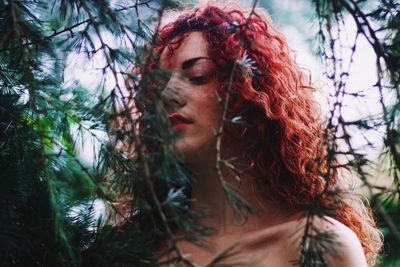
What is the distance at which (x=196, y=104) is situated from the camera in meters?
1.29

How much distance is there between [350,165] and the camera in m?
0.77

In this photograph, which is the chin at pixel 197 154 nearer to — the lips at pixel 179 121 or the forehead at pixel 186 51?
the lips at pixel 179 121

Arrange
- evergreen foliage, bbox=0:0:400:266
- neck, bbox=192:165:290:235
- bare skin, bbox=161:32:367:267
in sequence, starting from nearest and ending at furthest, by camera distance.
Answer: evergreen foliage, bbox=0:0:400:266 < bare skin, bbox=161:32:367:267 < neck, bbox=192:165:290:235

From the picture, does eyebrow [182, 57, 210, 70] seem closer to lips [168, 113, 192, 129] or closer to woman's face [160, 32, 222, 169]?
woman's face [160, 32, 222, 169]

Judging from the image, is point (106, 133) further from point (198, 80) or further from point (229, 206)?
point (229, 206)

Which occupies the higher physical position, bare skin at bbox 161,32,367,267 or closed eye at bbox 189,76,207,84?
closed eye at bbox 189,76,207,84

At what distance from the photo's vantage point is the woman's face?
1.28m

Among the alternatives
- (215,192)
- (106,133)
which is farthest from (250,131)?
(106,133)

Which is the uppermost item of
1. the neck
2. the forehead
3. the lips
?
the forehead

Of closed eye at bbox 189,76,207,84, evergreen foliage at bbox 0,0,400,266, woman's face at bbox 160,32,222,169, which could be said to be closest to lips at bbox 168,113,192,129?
woman's face at bbox 160,32,222,169

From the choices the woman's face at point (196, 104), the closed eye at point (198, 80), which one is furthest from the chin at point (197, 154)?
the closed eye at point (198, 80)

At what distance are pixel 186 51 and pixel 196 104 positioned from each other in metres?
0.16

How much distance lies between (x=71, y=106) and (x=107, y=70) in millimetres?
223

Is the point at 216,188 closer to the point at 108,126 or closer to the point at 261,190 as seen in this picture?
the point at 261,190
